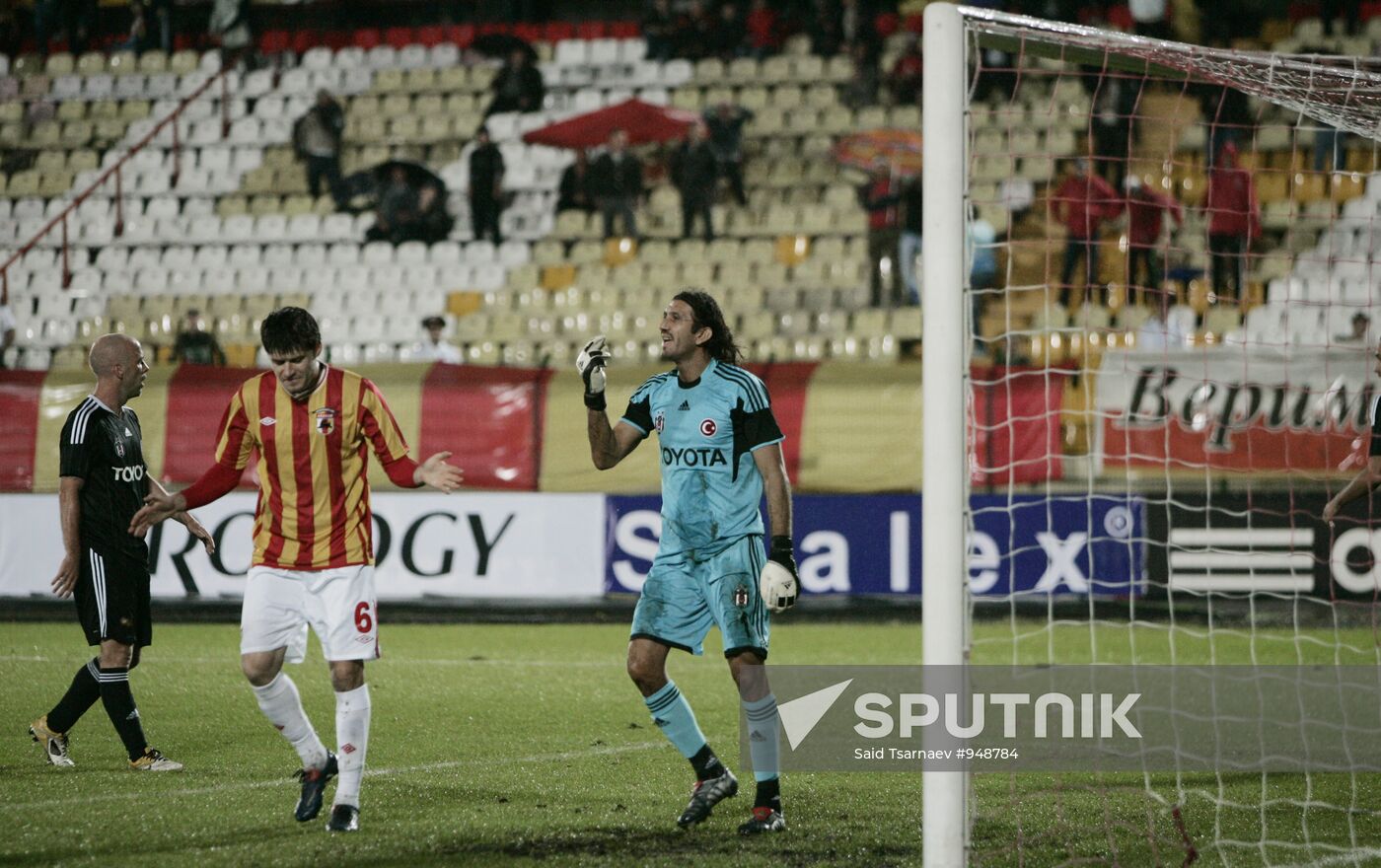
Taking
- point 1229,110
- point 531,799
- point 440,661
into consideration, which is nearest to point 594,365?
point 531,799

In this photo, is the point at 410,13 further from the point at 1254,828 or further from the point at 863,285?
the point at 1254,828

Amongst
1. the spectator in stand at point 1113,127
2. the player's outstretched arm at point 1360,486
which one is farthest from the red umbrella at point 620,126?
the player's outstretched arm at point 1360,486

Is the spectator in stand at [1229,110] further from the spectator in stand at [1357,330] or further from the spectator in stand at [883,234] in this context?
the spectator in stand at [1357,330]

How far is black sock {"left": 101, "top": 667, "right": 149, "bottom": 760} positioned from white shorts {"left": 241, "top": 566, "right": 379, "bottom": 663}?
1.38 m

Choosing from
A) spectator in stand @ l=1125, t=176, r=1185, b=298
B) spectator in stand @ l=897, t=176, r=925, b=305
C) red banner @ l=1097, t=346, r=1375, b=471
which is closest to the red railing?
spectator in stand @ l=897, t=176, r=925, b=305

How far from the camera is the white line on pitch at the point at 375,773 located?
5875mm

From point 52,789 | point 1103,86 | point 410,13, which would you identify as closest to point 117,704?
point 52,789

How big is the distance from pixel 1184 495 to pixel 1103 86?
766 cm

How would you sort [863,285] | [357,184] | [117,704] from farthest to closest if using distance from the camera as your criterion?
[357,184] → [863,285] → [117,704]

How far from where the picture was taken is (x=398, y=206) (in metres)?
18.4

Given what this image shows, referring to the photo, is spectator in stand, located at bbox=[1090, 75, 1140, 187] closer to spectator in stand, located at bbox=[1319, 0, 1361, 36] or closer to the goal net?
the goal net

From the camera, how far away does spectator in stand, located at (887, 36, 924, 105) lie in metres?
18.6

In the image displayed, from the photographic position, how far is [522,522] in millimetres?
12242

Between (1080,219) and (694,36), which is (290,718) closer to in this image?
(1080,219)
